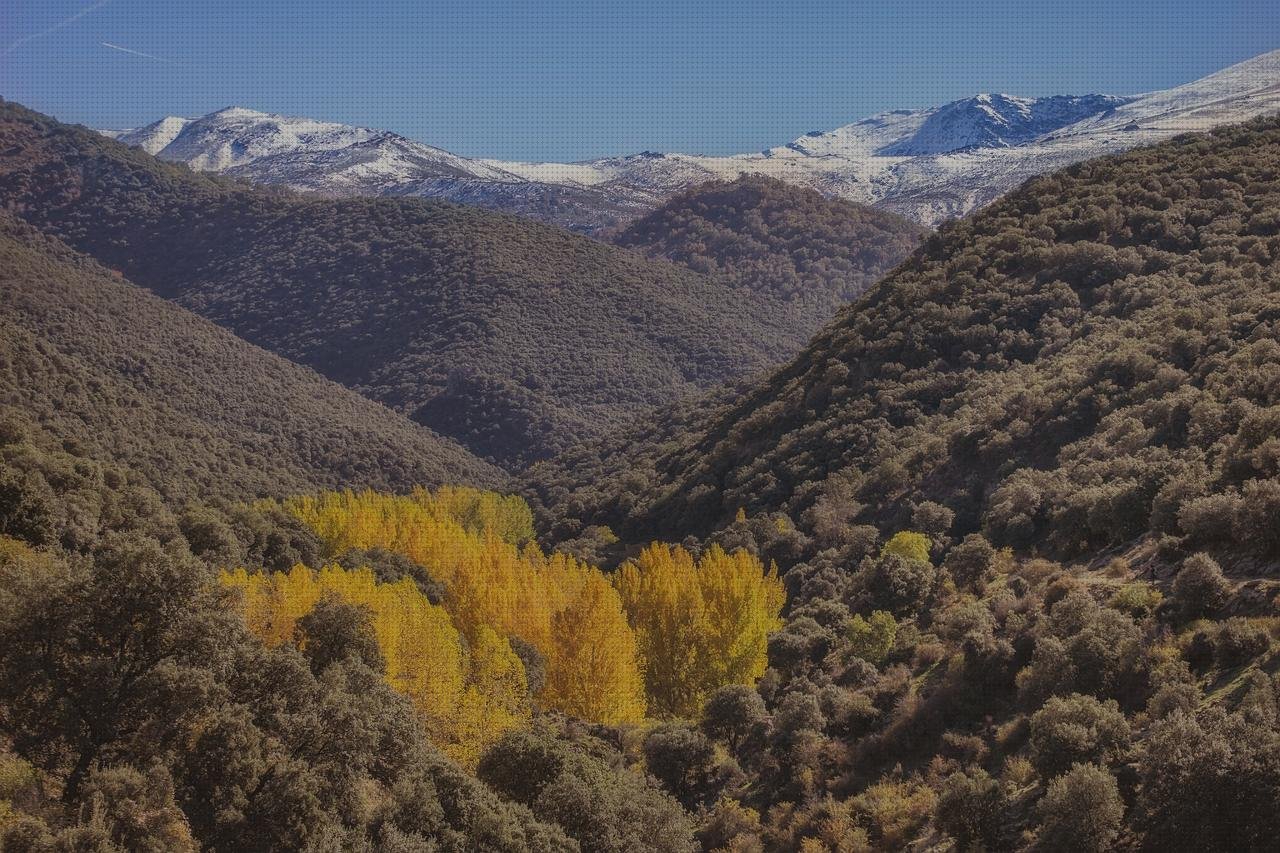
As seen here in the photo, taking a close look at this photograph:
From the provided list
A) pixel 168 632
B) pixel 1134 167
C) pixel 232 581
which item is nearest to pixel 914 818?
pixel 168 632

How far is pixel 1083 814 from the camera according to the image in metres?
19.8

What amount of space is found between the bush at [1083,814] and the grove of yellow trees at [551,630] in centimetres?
1848

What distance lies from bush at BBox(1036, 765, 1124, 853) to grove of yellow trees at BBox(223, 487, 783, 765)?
60.6ft

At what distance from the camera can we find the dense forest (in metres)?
21.5

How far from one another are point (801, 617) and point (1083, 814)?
24.1m

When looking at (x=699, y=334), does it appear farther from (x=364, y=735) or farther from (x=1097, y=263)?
(x=364, y=735)

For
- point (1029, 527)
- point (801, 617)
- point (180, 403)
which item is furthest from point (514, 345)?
point (1029, 527)

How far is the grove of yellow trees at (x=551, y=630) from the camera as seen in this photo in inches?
1421

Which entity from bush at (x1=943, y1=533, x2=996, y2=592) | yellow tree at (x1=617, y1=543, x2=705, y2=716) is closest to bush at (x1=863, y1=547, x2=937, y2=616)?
bush at (x1=943, y1=533, x2=996, y2=592)

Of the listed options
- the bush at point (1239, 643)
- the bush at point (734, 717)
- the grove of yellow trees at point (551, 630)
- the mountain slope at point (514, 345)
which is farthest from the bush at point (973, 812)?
the mountain slope at point (514, 345)

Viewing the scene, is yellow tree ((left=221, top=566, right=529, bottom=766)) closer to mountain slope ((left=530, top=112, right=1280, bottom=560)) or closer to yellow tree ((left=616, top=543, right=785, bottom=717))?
yellow tree ((left=616, top=543, right=785, bottom=717))

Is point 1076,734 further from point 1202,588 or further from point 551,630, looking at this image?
point 551,630

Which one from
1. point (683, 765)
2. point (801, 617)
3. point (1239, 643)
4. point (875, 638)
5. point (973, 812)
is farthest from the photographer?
point (801, 617)

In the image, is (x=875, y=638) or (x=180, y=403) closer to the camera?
(x=875, y=638)
